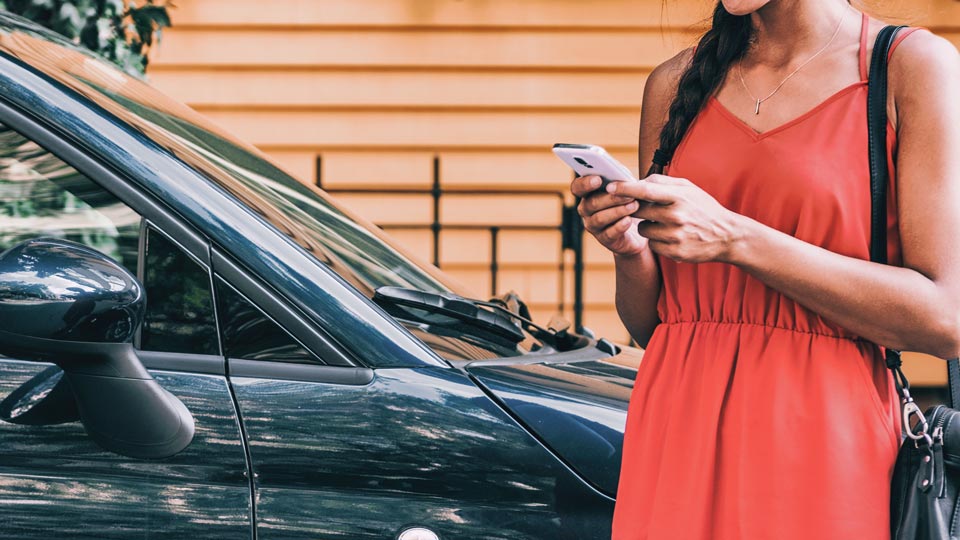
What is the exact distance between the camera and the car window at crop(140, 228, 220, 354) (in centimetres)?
187

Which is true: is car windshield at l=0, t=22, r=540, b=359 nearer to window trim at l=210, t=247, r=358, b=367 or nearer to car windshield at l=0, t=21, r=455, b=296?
car windshield at l=0, t=21, r=455, b=296

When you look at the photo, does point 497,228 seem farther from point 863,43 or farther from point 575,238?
point 863,43

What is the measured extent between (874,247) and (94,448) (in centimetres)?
122

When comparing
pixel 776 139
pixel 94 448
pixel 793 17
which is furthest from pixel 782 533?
pixel 94 448

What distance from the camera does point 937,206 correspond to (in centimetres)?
142

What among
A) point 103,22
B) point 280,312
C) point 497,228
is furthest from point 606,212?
point 497,228

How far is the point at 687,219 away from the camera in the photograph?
1435 mm

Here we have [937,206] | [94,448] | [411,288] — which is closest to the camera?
[937,206]

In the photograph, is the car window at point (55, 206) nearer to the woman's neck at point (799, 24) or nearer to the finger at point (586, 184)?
the finger at point (586, 184)

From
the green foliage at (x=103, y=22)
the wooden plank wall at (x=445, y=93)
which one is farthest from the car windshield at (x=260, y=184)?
the wooden plank wall at (x=445, y=93)

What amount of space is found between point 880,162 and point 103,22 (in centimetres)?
348

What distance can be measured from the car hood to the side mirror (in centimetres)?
54

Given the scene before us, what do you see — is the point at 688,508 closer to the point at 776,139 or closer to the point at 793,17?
the point at 776,139

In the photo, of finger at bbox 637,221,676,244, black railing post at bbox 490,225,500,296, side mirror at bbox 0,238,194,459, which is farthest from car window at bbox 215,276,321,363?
black railing post at bbox 490,225,500,296
